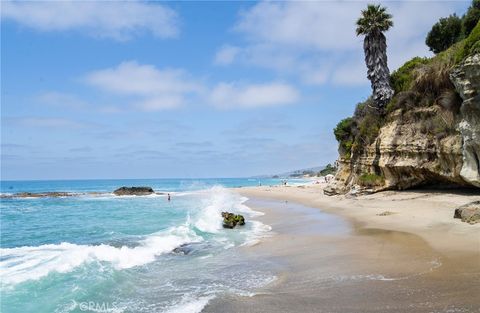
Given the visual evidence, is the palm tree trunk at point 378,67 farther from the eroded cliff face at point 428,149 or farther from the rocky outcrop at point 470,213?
the rocky outcrop at point 470,213

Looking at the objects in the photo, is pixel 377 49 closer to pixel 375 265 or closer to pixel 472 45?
pixel 472 45

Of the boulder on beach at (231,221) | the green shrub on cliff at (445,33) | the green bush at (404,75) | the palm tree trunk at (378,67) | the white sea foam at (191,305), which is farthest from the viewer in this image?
the green shrub on cliff at (445,33)

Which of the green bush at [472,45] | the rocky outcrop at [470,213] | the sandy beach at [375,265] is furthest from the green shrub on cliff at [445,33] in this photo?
the rocky outcrop at [470,213]

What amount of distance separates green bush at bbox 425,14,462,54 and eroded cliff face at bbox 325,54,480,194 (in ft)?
52.1

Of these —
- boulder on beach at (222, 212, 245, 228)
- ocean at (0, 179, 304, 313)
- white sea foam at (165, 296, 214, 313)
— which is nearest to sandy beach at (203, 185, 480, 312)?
white sea foam at (165, 296, 214, 313)

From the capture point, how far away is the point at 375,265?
38.2 ft

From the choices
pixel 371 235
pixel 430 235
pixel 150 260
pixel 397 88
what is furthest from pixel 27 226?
pixel 397 88

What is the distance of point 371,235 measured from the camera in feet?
55.7

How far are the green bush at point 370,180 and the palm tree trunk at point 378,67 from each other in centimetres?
613

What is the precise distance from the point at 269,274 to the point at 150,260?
5648 mm

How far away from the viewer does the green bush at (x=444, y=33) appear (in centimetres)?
3938

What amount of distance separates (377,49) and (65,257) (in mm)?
30201

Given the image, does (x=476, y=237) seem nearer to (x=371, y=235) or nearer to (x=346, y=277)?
(x=371, y=235)

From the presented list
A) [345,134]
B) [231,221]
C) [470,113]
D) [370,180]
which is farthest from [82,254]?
[345,134]
